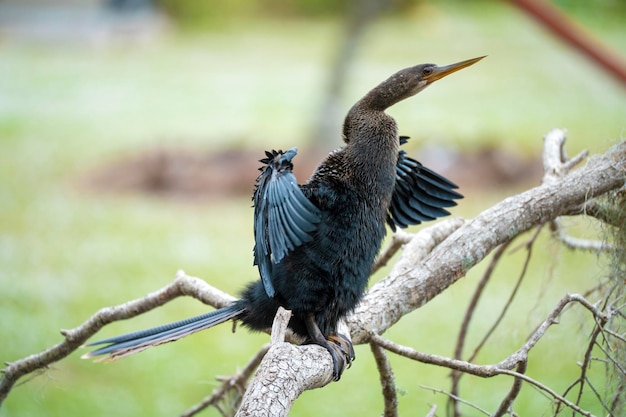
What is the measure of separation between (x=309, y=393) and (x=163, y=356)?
0.89 meters

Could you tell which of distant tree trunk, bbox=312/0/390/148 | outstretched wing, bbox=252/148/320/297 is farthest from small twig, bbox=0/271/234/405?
distant tree trunk, bbox=312/0/390/148

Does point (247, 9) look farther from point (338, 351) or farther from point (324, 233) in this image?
point (338, 351)

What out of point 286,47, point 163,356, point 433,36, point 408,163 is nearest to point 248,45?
point 286,47

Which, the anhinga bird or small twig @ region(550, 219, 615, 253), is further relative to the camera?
small twig @ region(550, 219, 615, 253)

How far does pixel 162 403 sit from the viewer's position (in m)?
4.00

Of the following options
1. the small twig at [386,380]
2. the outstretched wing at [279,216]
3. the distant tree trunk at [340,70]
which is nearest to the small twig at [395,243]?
the small twig at [386,380]

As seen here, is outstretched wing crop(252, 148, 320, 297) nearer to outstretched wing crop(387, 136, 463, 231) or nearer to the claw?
the claw

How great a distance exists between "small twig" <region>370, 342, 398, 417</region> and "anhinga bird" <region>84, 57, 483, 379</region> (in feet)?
0.45

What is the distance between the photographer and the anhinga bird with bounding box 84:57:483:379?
1877 mm

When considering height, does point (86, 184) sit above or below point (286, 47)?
below

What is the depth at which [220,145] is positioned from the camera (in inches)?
300

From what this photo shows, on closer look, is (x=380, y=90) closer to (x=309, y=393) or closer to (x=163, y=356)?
(x=309, y=393)

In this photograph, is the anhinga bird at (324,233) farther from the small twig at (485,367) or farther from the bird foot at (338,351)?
the small twig at (485,367)

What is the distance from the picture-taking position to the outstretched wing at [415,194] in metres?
2.33
